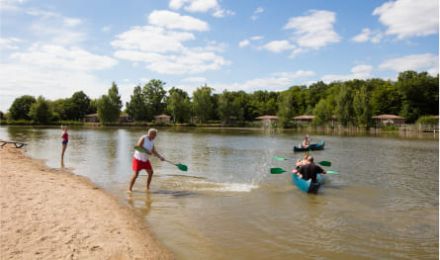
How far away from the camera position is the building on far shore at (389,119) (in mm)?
89819

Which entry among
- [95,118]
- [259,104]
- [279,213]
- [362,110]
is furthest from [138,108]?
[279,213]

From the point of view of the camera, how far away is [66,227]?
23.5ft

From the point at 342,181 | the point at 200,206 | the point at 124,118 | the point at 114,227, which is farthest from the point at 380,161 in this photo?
the point at 124,118

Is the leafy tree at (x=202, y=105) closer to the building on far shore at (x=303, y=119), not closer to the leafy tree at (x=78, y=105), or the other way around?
the building on far shore at (x=303, y=119)

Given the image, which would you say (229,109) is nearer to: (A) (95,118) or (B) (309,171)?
(A) (95,118)

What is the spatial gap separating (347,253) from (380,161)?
63.8ft

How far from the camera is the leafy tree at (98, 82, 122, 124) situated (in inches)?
4126

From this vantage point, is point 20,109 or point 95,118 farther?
point 95,118

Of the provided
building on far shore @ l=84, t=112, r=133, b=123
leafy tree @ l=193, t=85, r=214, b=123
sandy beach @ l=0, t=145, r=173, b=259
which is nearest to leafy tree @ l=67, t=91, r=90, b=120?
building on far shore @ l=84, t=112, r=133, b=123

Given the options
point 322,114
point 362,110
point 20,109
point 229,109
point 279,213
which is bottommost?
point 279,213

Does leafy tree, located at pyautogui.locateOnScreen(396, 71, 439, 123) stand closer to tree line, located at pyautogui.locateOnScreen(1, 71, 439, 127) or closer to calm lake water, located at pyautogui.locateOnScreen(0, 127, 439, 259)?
tree line, located at pyautogui.locateOnScreen(1, 71, 439, 127)

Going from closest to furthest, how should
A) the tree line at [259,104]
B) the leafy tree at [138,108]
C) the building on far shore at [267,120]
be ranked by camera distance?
the tree line at [259,104]
the building on far shore at [267,120]
the leafy tree at [138,108]

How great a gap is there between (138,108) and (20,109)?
3712 centimetres

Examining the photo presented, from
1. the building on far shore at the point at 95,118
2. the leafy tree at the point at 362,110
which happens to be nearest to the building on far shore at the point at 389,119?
the leafy tree at the point at 362,110
